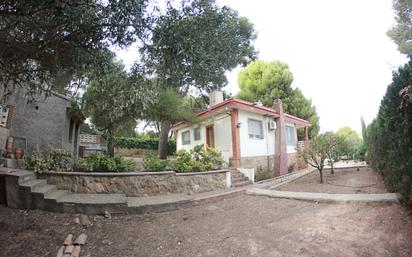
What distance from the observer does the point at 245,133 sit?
11.8 metres

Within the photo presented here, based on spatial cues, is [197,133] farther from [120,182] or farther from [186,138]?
[120,182]

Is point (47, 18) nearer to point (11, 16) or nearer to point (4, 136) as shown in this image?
point (11, 16)

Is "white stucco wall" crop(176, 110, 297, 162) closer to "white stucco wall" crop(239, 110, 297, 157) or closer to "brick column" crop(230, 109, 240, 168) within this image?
"white stucco wall" crop(239, 110, 297, 157)

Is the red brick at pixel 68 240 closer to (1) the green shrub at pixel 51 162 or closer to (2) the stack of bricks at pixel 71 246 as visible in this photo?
(2) the stack of bricks at pixel 71 246

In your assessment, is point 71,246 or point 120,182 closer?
point 71,246

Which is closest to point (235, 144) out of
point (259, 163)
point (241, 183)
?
point (241, 183)

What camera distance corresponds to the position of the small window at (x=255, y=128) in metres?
12.3

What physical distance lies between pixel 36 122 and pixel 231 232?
988 cm

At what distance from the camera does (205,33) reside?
453 centimetres

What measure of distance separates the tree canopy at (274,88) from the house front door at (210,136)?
801 cm

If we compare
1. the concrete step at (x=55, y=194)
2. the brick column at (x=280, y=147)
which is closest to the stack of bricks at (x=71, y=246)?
the concrete step at (x=55, y=194)

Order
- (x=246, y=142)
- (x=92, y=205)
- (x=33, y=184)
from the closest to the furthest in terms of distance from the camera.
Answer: (x=92, y=205) → (x=33, y=184) → (x=246, y=142)

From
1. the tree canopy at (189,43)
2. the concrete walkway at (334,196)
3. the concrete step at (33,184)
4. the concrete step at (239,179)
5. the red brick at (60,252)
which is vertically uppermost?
the tree canopy at (189,43)

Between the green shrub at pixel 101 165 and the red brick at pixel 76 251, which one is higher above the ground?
the green shrub at pixel 101 165
